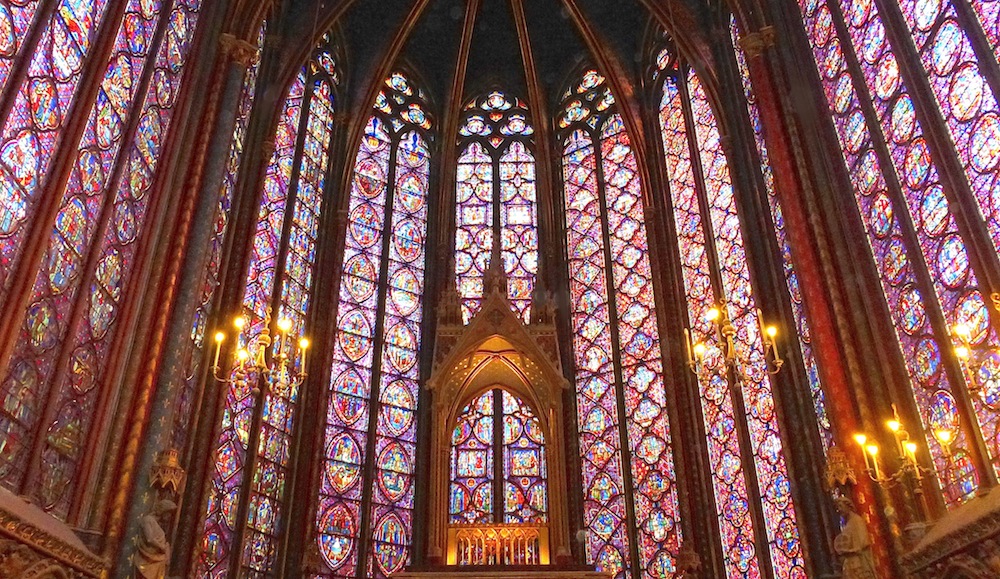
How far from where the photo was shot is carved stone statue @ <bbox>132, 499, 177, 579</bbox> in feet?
30.6

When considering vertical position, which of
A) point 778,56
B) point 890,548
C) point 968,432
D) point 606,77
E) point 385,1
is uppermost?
point 385,1

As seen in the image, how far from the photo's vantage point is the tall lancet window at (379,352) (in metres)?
14.6

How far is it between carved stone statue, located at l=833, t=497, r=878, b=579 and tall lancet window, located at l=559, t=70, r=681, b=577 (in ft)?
16.4

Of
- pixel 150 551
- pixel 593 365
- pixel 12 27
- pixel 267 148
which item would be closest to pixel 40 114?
pixel 12 27

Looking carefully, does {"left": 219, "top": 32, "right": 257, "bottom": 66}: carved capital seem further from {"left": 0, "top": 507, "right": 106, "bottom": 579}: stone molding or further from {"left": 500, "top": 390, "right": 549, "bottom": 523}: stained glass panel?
{"left": 0, "top": 507, "right": 106, "bottom": 579}: stone molding

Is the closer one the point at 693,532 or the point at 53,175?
the point at 53,175

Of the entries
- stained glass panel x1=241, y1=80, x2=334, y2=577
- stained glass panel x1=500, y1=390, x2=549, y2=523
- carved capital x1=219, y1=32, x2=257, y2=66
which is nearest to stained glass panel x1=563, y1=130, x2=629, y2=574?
stained glass panel x1=500, y1=390, x2=549, y2=523

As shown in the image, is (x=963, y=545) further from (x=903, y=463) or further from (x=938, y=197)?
(x=938, y=197)

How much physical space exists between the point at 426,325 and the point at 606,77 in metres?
6.25

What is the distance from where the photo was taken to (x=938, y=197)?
9.55 meters

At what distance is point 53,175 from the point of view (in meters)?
8.91

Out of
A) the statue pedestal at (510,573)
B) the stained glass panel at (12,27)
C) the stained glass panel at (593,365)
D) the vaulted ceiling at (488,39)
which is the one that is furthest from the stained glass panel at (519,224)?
the stained glass panel at (12,27)

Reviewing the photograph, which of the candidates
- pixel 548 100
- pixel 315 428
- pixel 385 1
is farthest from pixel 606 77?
pixel 315 428

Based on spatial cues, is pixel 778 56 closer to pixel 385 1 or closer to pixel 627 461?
pixel 627 461
